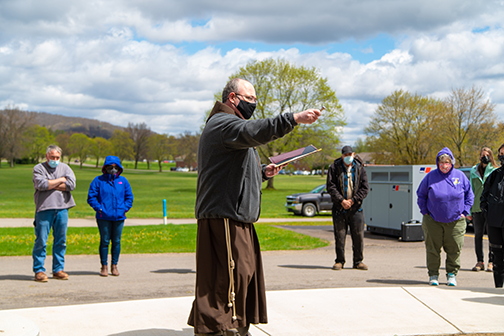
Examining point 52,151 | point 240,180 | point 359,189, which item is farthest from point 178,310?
point 359,189

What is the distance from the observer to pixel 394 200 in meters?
13.3

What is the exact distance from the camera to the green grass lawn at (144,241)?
10.7 meters

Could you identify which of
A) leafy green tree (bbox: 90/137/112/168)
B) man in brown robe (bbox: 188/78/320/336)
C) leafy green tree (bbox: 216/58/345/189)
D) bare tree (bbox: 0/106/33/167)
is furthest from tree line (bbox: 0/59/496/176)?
leafy green tree (bbox: 90/137/112/168)

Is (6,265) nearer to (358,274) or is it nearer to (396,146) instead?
(358,274)

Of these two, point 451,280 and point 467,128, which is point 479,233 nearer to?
point 451,280

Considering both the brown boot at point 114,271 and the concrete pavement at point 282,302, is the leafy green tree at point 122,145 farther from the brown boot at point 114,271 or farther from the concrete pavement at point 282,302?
the brown boot at point 114,271

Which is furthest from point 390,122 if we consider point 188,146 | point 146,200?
point 188,146

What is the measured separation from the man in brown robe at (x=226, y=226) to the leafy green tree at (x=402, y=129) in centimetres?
5486

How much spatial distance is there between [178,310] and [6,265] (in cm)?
521

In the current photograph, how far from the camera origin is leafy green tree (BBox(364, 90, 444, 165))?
5528cm

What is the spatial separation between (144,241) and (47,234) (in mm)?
4741

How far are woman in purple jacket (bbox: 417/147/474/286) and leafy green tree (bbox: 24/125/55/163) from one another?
101482 millimetres

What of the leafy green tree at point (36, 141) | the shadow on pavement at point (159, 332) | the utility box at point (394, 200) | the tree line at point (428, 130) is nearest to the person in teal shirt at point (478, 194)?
the utility box at point (394, 200)

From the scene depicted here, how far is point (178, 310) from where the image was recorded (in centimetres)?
508
